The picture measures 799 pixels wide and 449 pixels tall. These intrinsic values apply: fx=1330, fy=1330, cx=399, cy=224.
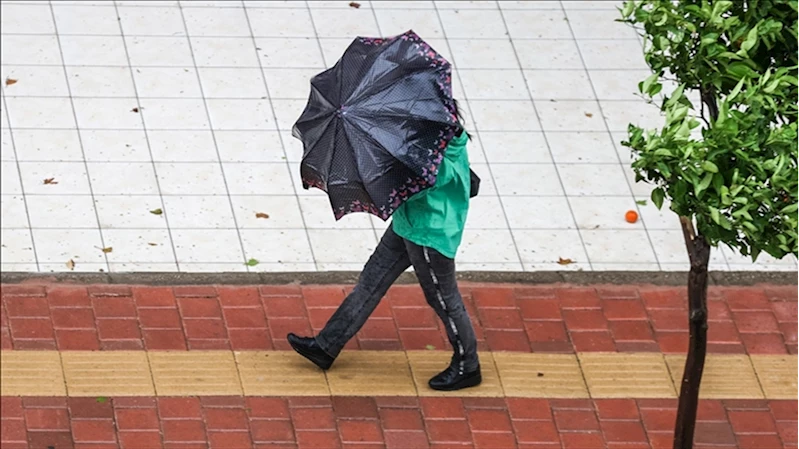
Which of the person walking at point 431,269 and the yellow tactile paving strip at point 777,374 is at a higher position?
the person walking at point 431,269

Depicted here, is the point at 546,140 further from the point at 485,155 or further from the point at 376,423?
the point at 376,423

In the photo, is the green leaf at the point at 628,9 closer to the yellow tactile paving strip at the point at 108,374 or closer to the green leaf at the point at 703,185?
the green leaf at the point at 703,185

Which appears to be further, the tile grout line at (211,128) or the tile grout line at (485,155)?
the tile grout line at (485,155)

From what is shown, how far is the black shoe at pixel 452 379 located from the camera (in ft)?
23.6

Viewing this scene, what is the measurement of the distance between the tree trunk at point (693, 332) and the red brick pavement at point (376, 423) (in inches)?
18.6

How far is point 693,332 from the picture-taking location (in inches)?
247

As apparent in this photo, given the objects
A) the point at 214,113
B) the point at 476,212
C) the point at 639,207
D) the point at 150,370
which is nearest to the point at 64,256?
the point at 150,370

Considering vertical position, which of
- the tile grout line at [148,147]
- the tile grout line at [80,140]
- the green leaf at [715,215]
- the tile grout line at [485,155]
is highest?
the green leaf at [715,215]

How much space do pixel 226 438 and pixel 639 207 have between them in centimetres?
346

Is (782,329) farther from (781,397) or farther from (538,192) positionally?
(538,192)

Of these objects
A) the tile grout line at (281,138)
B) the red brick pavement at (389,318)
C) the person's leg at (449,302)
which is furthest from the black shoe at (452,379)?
the tile grout line at (281,138)

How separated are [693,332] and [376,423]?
1755 mm

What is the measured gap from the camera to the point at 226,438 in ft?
Result: 22.4

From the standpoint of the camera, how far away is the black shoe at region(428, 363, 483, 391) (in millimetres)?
7207
